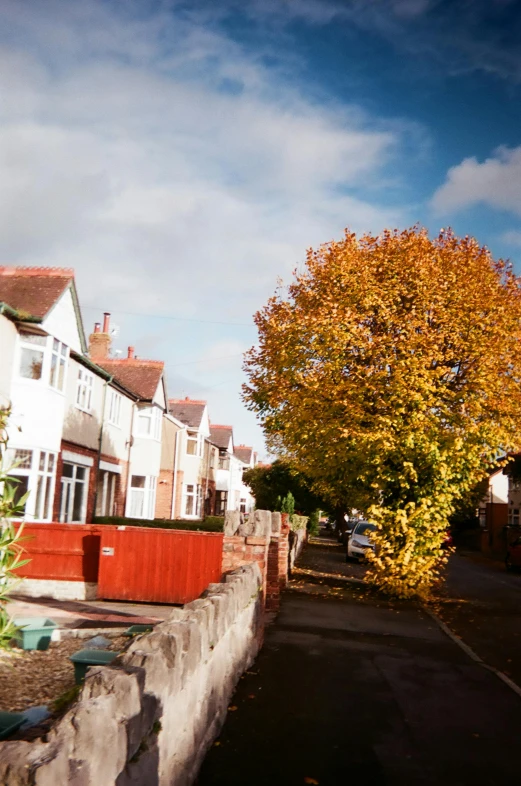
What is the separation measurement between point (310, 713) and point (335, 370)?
10818mm

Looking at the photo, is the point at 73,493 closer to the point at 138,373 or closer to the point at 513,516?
the point at 138,373

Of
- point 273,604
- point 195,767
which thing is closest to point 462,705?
point 195,767

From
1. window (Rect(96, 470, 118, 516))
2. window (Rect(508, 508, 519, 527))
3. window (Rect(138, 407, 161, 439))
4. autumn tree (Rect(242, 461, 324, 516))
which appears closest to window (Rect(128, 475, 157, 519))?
window (Rect(138, 407, 161, 439))

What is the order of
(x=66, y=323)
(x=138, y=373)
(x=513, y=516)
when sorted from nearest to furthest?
(x=66, y=323)
(x=138, y=373)
(x=513, y=516)

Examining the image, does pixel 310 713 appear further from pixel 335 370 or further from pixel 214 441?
pixel 214 441

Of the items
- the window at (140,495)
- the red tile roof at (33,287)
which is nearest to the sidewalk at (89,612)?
the red tile roof at (33,287)

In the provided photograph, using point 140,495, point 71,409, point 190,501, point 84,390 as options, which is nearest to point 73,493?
point 71,409

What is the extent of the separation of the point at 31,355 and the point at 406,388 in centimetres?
1103

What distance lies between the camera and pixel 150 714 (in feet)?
11.6

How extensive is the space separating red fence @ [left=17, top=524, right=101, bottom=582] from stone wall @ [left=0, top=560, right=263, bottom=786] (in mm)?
9705

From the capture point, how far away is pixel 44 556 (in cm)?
1611

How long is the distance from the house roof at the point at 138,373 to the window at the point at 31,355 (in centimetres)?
1134

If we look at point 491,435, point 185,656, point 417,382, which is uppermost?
point 417,382

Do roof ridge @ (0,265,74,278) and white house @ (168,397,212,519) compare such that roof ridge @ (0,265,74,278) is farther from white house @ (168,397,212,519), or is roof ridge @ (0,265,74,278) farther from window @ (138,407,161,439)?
white house @ (168,397,212,519)
